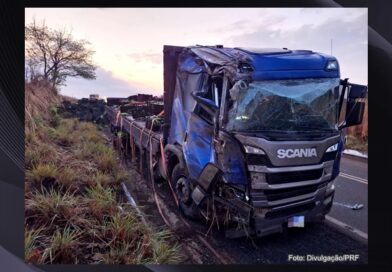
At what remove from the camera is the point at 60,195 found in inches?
163

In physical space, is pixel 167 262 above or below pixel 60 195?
below

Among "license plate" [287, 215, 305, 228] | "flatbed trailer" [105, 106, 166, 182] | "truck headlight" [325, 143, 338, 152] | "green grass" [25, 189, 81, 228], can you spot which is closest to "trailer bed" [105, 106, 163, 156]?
"flatbed trailer" [105, 106, 166, 182]

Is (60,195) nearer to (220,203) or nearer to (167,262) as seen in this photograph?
Answer: (167,262)

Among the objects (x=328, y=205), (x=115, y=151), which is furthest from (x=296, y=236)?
(x=115, y=151)

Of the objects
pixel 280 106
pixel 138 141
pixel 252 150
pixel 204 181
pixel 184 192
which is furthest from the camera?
pixel 138 141

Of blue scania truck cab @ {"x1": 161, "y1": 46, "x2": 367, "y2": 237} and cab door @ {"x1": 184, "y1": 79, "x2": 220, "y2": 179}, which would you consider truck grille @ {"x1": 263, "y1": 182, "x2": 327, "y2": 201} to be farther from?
cab door @ {"x1": 184, "y1": 79, "x2": 220, "y2": 179}

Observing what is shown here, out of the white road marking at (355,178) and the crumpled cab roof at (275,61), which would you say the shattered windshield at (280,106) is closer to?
the crumpled cab roof at (275,61)

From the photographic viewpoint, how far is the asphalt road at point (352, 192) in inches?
157

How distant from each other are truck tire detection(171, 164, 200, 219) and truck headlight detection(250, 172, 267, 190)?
1.94 ft

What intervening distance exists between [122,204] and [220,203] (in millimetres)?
891

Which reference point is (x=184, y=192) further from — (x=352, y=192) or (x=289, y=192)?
(x=352, y=192)

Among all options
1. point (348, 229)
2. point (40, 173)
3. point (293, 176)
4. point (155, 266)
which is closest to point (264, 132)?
point (293, 176)

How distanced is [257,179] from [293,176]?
12.6 inches

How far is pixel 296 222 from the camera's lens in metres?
3.98
